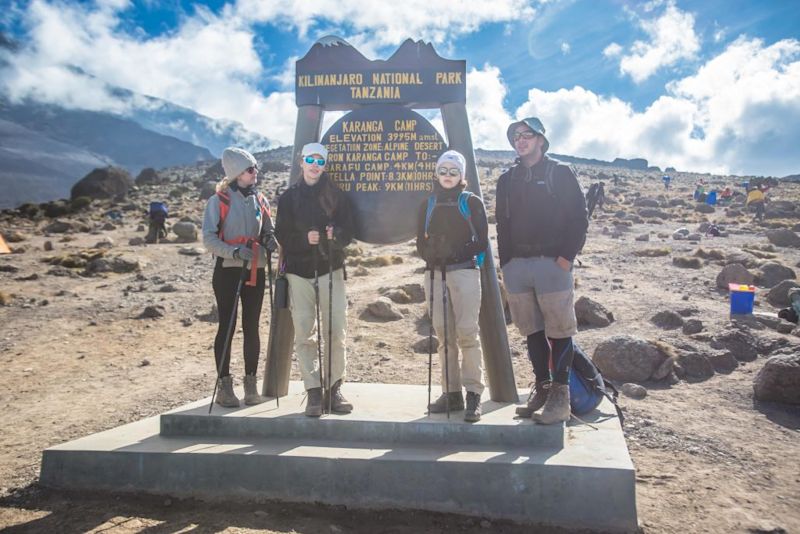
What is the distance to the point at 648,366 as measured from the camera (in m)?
7.82

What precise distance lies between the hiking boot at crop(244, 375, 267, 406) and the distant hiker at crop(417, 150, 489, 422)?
1873 mm

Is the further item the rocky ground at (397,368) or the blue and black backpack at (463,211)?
the blue and black backpack at (463,211)

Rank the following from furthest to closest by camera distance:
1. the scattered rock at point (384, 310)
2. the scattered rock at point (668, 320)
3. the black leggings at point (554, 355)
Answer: the scattered rock at point (384, 310), the scattered rock at point (668, 320), the black leggings at point (554, 355)

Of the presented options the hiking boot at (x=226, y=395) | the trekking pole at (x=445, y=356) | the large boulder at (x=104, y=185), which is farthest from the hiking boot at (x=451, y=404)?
the large boulder at (x=104, y=185)

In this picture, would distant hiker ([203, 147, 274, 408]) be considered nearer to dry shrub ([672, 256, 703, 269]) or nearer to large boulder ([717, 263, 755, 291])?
large boulder ([717, 263, 755, 291])

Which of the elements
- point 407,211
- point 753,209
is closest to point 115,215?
point 407,211

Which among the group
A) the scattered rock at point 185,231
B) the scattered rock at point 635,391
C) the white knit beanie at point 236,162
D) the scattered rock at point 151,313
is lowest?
the scattered rock at point 635,391

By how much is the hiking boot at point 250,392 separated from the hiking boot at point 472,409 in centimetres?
200

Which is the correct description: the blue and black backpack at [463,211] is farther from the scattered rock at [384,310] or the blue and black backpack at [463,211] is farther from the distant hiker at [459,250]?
the scattered rock at [384,310]

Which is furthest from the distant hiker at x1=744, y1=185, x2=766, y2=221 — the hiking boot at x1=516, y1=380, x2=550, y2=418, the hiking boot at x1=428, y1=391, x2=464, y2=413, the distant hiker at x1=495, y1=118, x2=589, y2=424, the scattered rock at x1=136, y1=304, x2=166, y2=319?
the hiking boot at x1=428, y1=391, x2=464, y2=413

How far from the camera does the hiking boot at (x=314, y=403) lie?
5.10 metres

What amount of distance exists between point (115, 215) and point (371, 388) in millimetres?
33146

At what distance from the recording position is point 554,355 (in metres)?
4.94

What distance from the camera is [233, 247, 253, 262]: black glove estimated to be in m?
5.13
